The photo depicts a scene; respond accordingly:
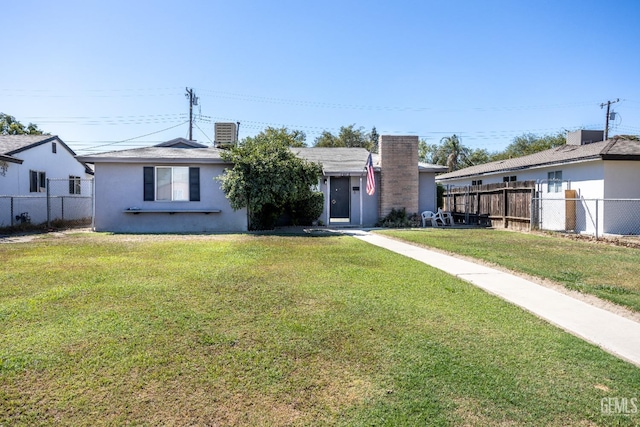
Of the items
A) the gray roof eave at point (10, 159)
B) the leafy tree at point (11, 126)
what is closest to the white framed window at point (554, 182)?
the gray roof eave at point (10, 159)

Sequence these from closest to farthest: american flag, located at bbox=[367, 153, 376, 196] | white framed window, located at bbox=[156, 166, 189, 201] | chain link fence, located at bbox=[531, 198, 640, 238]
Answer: chain link fence, located at bbox=[531, 198, 640, 238]
white framed window, located at bbox=[156, 166, 189, 201]
american flag, located at bbox=[367, 153, 376, 196]

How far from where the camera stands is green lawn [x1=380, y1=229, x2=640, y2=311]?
5984 millimetres

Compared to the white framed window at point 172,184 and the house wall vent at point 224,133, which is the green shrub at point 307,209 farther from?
the house wall vent at point 224,133

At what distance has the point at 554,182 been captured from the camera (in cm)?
1711

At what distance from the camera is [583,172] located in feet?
50.3

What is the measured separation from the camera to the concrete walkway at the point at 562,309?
3.96 m

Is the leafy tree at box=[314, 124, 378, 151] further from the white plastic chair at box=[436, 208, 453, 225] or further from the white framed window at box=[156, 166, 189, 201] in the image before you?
the white framed window at box=[156, 166, 189, 201]

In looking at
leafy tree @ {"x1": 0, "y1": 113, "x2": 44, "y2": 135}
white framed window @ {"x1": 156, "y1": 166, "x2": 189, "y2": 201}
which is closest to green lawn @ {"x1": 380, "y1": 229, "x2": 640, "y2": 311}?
white framed window @ {"x1": 156, "y1": 166, "x2": 189, "y2": 201}

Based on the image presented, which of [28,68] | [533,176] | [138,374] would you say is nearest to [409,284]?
[138,374]

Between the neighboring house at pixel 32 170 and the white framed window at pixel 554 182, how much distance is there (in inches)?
805

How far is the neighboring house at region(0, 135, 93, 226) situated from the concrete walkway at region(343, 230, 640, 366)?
16.2 meters

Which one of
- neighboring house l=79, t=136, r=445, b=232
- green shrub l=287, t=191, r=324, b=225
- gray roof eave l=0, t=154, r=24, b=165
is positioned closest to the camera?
neighboring house l=79, t=136, r=445, b=232

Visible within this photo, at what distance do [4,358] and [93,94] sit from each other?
34.6 m

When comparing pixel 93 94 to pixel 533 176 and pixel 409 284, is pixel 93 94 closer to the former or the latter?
pixel 533 176
